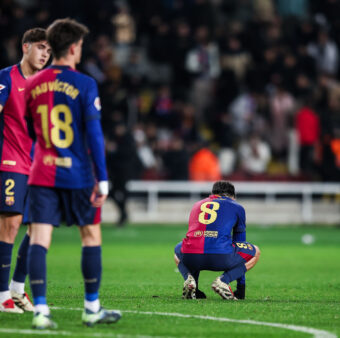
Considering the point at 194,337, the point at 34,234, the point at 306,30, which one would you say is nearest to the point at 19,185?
the point at 34,234

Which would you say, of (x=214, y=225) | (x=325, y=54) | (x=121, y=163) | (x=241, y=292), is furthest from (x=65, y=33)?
(x=325, y=54)

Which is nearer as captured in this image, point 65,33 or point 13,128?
point 65,33

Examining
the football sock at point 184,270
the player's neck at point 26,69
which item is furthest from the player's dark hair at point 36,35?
the football sock at point 184,270

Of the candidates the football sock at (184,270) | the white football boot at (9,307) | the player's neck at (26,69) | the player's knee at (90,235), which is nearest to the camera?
the player's knee at (90,235)

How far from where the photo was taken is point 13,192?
7918 millimetres

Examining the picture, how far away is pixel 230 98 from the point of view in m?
25.8

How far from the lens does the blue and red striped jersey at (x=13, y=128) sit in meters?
8.00

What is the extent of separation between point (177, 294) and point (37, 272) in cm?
304

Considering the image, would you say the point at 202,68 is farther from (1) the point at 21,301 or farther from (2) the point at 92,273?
(2) the point at 92,273

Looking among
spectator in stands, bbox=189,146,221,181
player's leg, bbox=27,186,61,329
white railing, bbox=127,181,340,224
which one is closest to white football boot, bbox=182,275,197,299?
player's leg, bbox=27,186,61,329

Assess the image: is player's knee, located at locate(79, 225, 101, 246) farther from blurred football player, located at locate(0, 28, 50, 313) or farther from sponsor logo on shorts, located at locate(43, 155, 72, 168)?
blurred football player, located at locate(0, 28, 50, 313)

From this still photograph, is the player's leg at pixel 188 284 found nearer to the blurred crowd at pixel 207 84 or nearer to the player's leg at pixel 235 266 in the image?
the player's leg at pixel 235 266

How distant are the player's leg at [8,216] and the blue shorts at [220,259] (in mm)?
1964

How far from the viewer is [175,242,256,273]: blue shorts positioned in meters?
9.02
